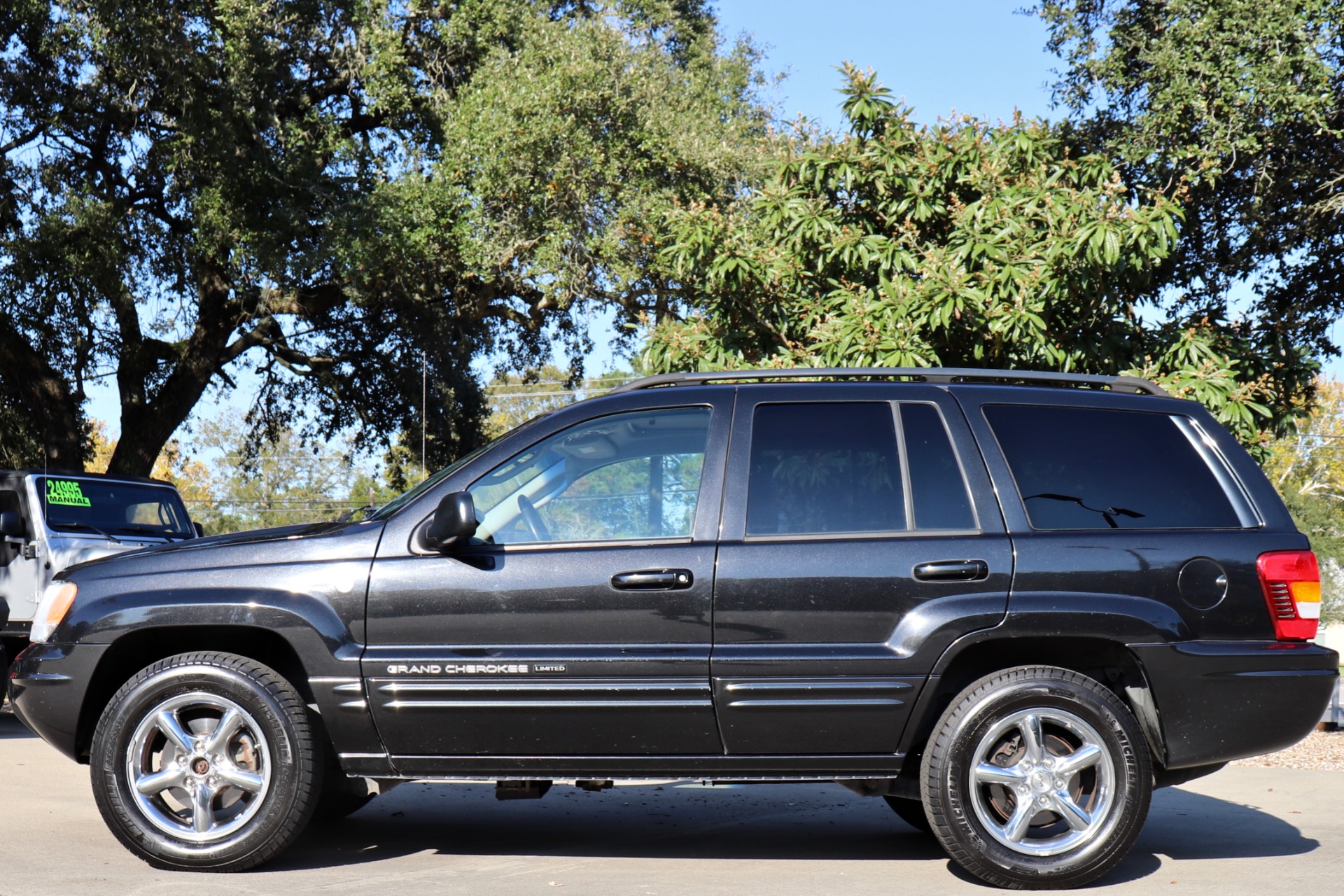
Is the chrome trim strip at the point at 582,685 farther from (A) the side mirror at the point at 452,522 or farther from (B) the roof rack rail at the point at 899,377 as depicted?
(B) the roof rack rail at the point at 899,377

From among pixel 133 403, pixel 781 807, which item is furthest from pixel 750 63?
pixel 781 807

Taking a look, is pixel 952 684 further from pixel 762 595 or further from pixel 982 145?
pixel 982 145

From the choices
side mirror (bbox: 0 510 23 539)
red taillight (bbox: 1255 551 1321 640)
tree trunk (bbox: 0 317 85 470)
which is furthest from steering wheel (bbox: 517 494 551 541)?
tree trunk (bbox: 0 317 85 470)

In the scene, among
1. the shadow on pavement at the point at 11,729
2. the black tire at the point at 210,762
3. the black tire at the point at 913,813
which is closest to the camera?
the black tire at the point at 210,762

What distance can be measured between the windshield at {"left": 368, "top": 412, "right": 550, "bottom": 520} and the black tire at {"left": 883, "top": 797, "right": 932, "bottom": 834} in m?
2.46

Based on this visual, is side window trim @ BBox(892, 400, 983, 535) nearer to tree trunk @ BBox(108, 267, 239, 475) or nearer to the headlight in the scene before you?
the headlight

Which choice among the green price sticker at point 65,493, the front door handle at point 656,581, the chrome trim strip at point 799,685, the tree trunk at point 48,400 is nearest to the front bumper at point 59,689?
the front door handle at point 656,581

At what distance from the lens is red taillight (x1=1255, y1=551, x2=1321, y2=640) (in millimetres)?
4918

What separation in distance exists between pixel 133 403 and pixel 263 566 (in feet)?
55.5

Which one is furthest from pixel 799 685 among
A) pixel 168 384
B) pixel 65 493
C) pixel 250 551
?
pixel 168 384

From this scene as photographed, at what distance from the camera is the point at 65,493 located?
10.8 m

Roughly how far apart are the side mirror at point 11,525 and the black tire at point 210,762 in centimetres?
589

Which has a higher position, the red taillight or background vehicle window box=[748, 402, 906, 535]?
background vehicle window box=[748, 402, 906, 535]

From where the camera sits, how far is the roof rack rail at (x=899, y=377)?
17.1 ft
